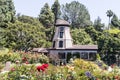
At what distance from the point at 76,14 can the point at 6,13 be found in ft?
108

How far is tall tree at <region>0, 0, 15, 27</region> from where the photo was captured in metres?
56.8

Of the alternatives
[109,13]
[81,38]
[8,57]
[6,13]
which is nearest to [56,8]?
[109,13]

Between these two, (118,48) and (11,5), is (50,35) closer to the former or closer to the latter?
(11,5)

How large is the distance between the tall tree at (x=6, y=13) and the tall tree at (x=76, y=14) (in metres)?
25.8

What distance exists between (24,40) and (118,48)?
1796 centimetres

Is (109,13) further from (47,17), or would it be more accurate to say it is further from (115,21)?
(47,17)

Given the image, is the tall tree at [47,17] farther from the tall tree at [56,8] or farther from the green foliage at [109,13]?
the green foliage at [109,13]

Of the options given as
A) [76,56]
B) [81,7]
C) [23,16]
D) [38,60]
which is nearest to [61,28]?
[76,56]

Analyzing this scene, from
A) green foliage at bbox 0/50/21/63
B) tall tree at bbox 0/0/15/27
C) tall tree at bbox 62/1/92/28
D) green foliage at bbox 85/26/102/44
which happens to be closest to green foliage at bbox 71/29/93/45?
→ green foliage at bbox 85/26/102/44

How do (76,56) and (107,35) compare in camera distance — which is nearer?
(76,56)

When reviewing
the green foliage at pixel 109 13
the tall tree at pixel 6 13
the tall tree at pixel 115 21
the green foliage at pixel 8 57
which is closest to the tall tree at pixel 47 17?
the tall tree at pixel 6 13

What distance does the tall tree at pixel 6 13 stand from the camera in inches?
2237

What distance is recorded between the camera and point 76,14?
90.8 meters

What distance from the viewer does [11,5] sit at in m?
67.5
